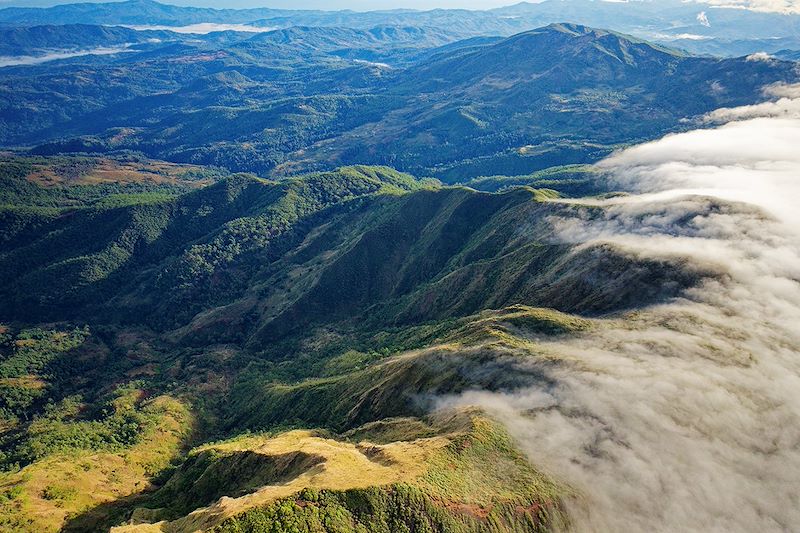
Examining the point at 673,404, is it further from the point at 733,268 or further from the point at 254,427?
the point at 254,427

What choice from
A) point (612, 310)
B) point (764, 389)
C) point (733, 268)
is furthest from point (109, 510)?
point (733, 268)

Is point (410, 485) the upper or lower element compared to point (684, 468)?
upper

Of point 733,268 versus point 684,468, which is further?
point 733,268

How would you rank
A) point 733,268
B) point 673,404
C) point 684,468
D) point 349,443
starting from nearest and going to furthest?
1. point 684,468
2. point 673,404
3. point 349,443
4. point 733,268

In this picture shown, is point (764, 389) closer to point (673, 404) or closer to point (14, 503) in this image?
point (673, 404)

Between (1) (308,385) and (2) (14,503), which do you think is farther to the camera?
(1) (308,385)

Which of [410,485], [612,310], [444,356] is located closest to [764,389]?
[612,310]

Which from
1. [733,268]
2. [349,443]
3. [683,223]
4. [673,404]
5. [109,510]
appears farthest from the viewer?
[683,223]

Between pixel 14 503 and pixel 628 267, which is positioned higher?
pixel 628 267

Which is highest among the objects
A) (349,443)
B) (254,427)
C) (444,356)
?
(444,356)
